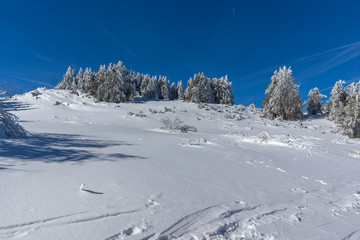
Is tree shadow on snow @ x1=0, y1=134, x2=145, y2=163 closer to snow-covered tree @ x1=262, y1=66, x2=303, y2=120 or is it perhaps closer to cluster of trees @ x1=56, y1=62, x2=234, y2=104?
cluster of trees @ x1=56, y1=62, x2=234, y2=104

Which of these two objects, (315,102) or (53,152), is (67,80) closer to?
(315,102)

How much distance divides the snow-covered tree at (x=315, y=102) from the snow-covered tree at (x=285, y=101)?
4.97m

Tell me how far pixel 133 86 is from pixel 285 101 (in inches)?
767

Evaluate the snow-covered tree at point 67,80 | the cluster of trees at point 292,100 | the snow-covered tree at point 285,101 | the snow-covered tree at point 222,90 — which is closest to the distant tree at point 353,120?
the cluster of trees at point 292,100

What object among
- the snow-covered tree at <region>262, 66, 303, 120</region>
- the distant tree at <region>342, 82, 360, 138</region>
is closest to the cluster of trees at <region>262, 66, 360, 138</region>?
the snow-covered tree at <region>262, 66, 303, 120</region>

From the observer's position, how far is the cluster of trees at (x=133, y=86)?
83.9 ft

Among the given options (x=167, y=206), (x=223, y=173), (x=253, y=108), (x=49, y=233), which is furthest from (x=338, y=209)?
(x=253, y=108)

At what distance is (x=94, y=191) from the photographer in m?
2.42

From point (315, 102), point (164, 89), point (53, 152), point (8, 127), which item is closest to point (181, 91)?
point (164, 89)

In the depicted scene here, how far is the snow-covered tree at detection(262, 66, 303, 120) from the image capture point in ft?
79.3

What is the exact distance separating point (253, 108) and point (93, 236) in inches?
1251

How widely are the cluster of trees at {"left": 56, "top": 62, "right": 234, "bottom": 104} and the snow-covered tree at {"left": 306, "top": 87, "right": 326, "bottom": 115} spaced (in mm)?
15572

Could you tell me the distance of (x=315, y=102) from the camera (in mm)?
27781

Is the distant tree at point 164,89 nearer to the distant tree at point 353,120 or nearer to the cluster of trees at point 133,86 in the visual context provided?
the cluster of trees at point 133,86
